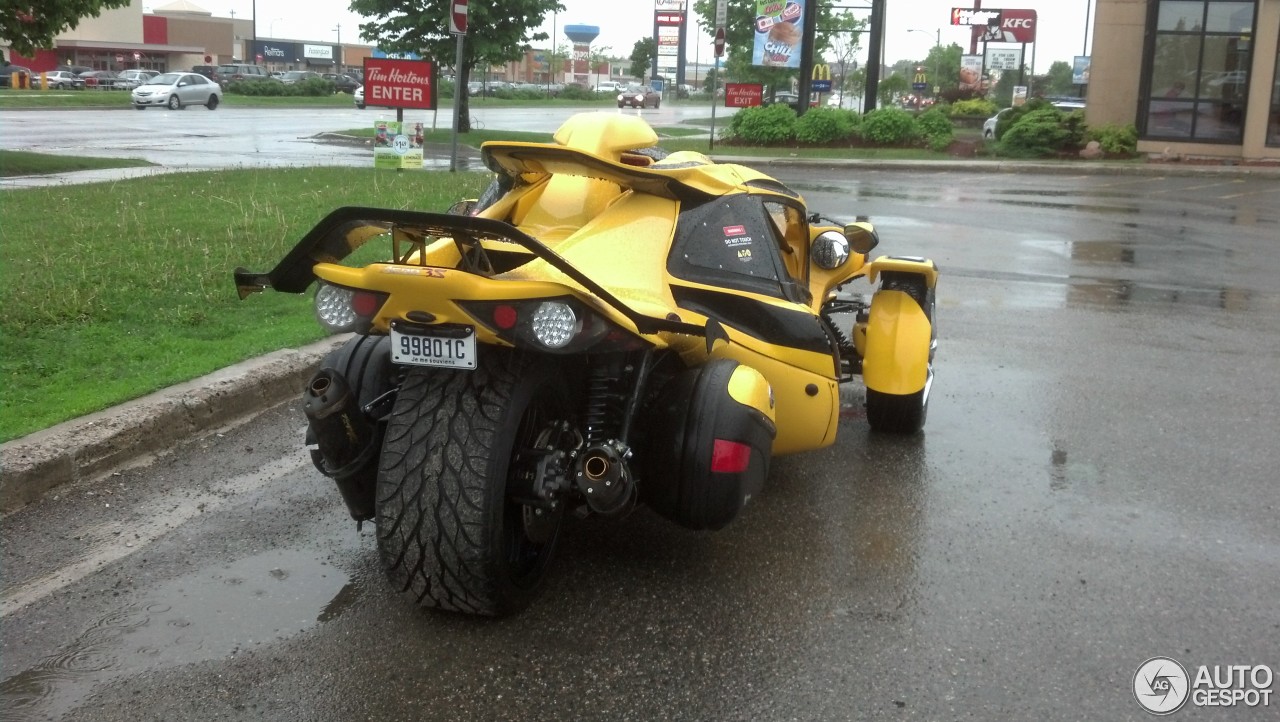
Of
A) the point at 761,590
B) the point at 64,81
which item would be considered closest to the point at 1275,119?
the point at 761,590

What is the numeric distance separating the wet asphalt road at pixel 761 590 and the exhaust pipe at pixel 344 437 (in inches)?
14.9

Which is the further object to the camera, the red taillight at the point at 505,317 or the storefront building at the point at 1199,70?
the storefront building at the point at 1199,70

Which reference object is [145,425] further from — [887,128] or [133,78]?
[133,78]

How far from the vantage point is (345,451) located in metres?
4.02

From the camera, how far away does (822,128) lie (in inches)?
1242

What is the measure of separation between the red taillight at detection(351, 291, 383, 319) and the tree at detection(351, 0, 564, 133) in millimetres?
28872

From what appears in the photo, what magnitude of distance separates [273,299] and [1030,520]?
549 centimetres

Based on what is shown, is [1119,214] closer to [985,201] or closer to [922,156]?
[985,201]

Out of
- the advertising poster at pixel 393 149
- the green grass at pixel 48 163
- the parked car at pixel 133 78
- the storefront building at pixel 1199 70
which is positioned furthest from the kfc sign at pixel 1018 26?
the green grass at pixel 48 163

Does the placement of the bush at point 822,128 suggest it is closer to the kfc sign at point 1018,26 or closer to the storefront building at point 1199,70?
the storefront building at point 1199,70

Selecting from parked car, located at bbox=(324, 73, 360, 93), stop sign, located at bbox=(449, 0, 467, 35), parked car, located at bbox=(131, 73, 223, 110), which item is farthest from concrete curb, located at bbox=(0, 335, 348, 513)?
parked car, located at bbox=(324, 73, 360, 93)

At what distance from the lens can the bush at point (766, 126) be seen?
1238 inches

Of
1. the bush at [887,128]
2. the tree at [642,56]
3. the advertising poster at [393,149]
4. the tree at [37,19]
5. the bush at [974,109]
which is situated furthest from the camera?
the tree at [642,56]

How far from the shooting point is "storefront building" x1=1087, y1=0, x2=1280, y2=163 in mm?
28281
